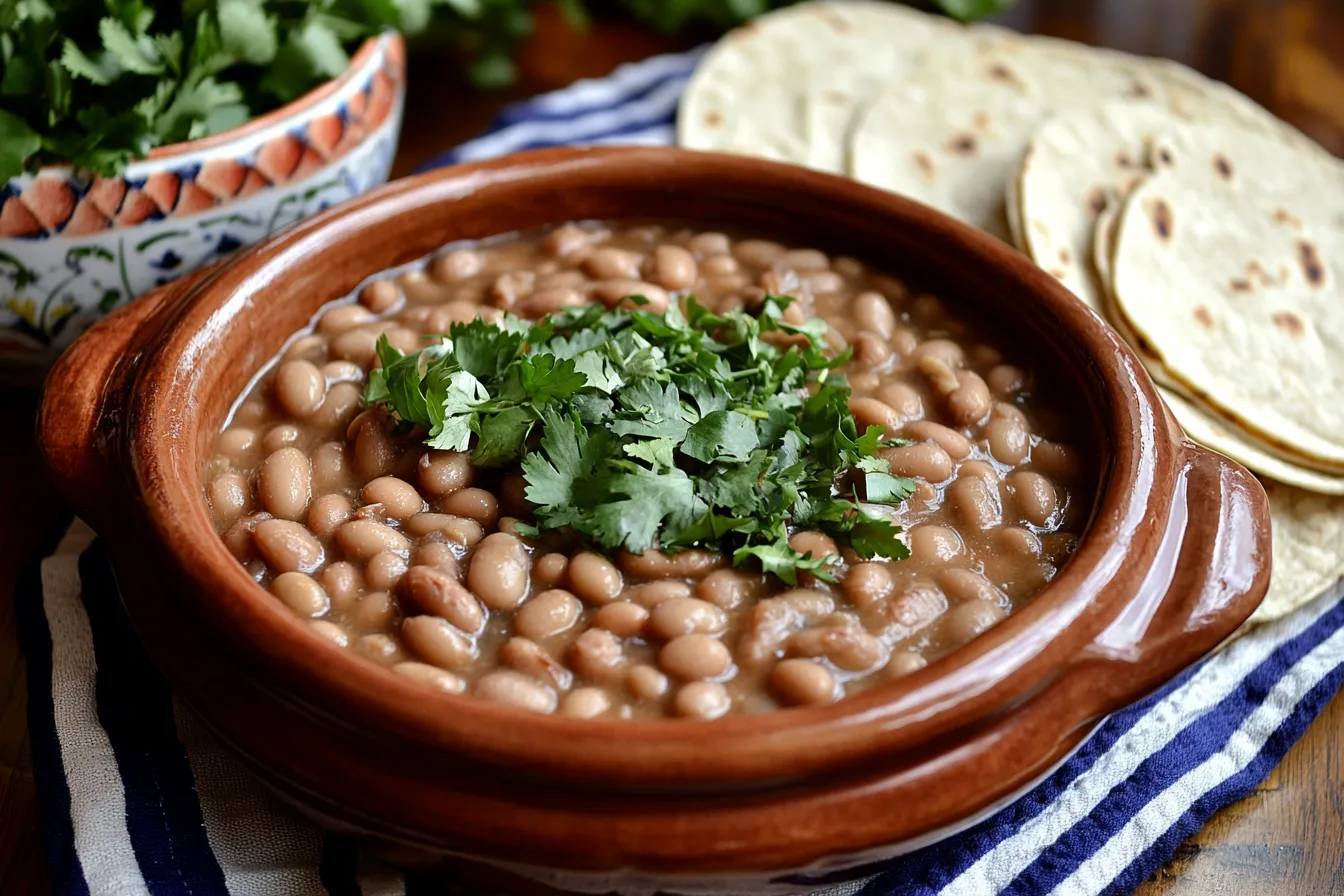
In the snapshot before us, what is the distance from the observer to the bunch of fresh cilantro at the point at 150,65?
259cm

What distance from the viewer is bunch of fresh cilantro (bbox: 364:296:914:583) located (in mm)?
2125

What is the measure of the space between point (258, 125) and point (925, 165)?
162cm

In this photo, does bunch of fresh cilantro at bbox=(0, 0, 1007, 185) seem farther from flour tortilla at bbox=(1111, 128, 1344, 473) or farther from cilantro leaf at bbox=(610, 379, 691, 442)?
flour tortilla at bbox=(1111, 128, 1344, 473)

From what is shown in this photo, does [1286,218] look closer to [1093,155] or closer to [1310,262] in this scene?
[1310,262]

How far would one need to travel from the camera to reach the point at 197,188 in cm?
270

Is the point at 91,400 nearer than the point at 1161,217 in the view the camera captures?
Yes

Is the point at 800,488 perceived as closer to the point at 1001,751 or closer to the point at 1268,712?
the point at 1001,751

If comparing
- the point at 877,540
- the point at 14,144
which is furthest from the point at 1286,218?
the point at 14,144

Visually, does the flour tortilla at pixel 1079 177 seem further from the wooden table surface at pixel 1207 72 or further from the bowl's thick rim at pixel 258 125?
the bowl's thick rim at pixel 258 125

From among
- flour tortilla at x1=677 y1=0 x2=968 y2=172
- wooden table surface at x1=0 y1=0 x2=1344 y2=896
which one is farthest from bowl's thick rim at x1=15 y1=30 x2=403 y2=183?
flour tortilla at x1=677 y1=0 x2=968 y2=172

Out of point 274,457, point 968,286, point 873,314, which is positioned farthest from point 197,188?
point 968,286

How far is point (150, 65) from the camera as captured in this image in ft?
8.84

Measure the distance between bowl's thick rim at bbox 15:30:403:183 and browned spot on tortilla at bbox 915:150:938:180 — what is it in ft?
4.35

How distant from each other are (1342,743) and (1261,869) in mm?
356
